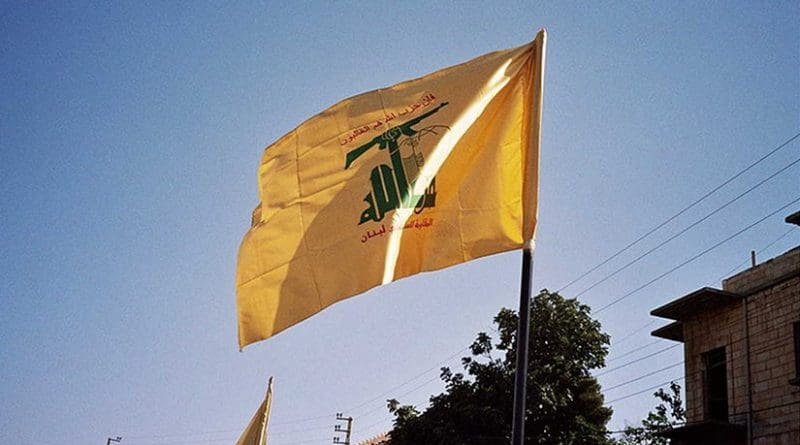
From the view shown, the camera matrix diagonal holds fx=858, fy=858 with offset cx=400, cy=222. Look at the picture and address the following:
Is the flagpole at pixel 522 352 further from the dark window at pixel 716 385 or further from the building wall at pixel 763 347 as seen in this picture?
the dark window at pixel 716 385

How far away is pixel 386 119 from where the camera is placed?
5922 millimetres

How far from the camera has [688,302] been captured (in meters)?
21.5

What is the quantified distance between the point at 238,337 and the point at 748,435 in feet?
54.0

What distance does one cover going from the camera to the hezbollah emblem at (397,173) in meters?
5.53

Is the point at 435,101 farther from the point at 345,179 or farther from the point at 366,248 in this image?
the point at 366,248

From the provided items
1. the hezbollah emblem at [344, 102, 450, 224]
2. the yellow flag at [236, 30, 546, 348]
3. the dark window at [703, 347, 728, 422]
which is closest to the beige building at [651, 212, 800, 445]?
the dark window at [703, 347, 728, 422]

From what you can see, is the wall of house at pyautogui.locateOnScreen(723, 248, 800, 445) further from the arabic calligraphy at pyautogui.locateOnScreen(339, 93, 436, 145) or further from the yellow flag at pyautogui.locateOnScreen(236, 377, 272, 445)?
the arabic calligraphy at pyautogui.locateOnScreen(339, 93, 436, 145)

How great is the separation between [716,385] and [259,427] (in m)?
12.7

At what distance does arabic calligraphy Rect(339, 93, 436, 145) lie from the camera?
5.87 m

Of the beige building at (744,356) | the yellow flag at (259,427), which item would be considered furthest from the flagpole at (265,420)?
the beige building at (744,356)

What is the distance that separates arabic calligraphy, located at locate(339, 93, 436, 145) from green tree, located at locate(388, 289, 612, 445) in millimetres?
24025

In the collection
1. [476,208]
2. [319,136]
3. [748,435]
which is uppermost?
[319,136]

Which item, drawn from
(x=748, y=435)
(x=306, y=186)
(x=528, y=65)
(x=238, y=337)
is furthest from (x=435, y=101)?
(x=748, y=435)

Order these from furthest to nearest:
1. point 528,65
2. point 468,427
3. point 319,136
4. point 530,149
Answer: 1. point 468,427
2. point 319,136
3. point 528,65
4. point 530,149
